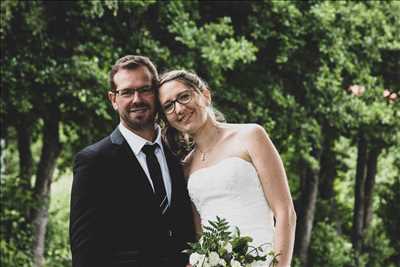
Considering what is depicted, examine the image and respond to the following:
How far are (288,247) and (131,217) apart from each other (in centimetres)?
93

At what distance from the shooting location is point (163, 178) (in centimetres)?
510

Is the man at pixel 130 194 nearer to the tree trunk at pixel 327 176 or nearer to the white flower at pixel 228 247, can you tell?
the white flower at pixel 228 247

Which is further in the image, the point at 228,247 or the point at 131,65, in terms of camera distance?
the point at 131,65

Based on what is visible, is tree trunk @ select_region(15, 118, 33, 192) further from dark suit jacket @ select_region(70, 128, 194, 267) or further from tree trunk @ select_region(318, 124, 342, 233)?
dark suit jacket @ select_region(70, 128, 194, 267)

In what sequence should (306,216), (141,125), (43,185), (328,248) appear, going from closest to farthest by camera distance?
(141,125), (43,185), (306,216), (328,248)

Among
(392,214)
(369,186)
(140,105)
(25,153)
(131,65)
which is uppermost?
(25,153)

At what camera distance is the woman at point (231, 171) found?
5.03m

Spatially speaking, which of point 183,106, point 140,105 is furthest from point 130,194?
point 183,106

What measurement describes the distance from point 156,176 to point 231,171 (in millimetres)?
488

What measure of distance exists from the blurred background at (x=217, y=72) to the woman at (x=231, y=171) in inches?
226

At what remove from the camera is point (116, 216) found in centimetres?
482

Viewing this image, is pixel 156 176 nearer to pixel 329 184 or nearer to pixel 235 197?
pixel 235 197

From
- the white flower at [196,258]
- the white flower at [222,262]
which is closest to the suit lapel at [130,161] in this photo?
the white flower at [196,258]

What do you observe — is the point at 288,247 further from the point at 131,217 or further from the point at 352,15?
the point at 352,15
